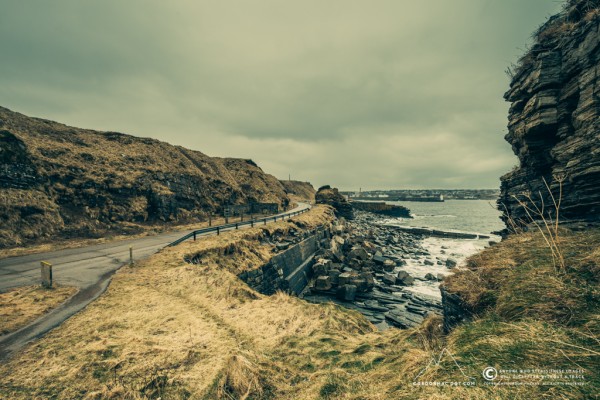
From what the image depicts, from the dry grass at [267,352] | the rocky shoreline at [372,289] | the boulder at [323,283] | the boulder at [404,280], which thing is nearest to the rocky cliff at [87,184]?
the dry grass at [267,352]

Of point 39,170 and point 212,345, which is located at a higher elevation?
point 39,170

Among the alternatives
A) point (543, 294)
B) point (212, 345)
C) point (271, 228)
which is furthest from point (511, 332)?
point (271, 228)

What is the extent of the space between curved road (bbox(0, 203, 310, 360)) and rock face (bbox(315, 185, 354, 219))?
150 ft

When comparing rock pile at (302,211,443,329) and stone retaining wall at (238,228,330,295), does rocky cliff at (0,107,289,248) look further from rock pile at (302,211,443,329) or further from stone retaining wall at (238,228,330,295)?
rock pile at (302,211,443,329)

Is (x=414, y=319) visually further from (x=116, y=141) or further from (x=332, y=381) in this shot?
(x=116, y=141)

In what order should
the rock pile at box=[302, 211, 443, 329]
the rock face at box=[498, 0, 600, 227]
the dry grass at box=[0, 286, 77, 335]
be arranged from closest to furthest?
the dry grass at box=[0, 286, 77, 335], the rock face at box=[498, 0, 600, 227], the rock pile at box=[302, 211, 443, 329]

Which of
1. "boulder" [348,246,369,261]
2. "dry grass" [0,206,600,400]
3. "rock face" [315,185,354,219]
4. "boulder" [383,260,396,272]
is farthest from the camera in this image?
"rock face" [315,185,354,219]

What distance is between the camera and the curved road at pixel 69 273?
5.85 m

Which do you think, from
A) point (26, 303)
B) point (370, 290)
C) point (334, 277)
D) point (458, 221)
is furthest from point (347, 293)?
point (458, 221)

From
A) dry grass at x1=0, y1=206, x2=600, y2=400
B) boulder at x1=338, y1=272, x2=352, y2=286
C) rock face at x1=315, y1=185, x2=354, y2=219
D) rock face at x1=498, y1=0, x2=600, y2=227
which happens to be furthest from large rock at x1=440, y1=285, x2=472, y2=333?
rock face at x1=315, y1=185, x2=354, y2=219

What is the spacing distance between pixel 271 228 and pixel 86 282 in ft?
44.9

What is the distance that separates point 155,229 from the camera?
75.0 ft

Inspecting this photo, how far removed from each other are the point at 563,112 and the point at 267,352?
17242 mm

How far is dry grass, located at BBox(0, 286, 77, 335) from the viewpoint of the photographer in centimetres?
620
